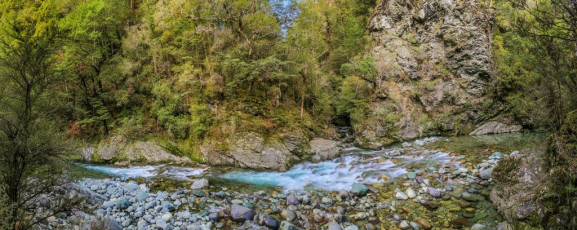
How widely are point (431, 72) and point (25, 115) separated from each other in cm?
2190

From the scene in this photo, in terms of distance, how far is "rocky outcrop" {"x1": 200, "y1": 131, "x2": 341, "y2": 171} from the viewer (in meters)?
Result: 12.2

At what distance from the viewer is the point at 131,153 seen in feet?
44.0

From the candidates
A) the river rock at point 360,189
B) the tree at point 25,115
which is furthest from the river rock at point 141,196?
the river rock at point 360,189

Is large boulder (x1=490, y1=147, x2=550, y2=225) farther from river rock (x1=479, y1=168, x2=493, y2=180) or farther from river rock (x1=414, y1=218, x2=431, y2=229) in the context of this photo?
river rock (x1=414, y1=218, x2=431, y2=229)

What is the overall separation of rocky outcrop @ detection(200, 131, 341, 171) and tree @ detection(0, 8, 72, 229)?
798 cm

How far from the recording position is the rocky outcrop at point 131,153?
13.1 meters

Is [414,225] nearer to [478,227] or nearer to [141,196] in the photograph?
[478,227]

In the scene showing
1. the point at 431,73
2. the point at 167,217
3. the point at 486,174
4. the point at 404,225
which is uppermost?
the point at 431,73

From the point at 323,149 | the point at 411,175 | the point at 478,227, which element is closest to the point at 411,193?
the point at 411,175

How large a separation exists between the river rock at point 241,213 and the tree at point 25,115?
380cm

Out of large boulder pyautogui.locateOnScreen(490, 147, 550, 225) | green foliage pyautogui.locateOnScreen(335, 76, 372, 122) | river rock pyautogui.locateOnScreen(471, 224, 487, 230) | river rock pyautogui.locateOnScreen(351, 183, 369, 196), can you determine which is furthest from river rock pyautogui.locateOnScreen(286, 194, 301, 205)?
green foliage pyautogui.locateOnScreen(335, 76, 372, 122)

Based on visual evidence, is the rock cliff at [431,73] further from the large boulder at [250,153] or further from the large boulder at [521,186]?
the large boulder at [521,186]

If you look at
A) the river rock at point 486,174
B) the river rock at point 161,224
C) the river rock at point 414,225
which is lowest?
the river rock at point 414,225

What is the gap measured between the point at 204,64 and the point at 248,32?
11.0 ft
